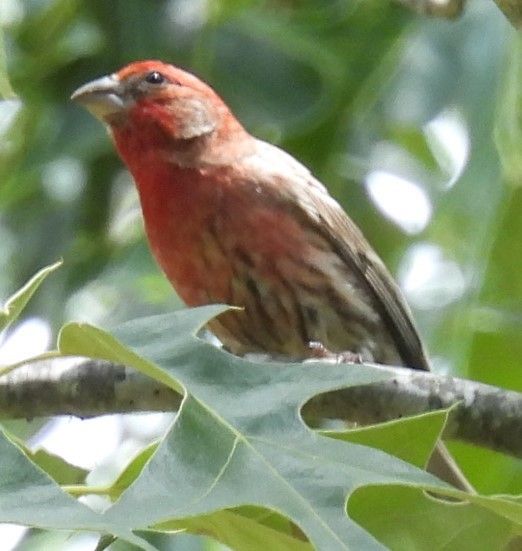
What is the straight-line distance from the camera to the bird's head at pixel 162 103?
5.64 metres

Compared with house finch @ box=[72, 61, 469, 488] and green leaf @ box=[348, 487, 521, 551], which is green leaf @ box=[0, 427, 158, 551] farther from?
house finch @ box=[72, 61, 469, 488]

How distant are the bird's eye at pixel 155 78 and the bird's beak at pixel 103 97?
147 millimetres

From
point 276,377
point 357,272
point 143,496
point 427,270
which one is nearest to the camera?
point 143,496

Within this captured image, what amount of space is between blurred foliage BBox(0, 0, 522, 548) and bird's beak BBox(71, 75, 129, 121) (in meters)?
0.06

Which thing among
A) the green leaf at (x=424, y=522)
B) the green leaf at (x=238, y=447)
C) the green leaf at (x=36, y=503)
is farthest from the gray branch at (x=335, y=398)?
the green leaf at (x=36, y=503)

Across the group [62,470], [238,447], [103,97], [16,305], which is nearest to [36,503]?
[238,447]

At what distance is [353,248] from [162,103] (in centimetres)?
108

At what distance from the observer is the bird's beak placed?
5.32 meters

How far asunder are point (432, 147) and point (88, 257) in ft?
7.00

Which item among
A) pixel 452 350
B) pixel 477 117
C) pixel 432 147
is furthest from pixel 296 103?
pixel 432 147

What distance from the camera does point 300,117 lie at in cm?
524

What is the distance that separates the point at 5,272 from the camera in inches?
223

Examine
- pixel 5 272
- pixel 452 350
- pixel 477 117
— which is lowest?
pixel 452 350

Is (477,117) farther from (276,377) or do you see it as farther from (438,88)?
(276,377)
